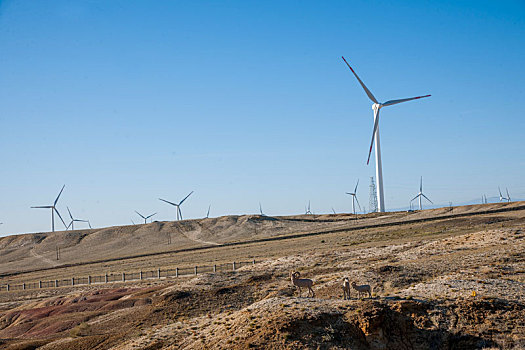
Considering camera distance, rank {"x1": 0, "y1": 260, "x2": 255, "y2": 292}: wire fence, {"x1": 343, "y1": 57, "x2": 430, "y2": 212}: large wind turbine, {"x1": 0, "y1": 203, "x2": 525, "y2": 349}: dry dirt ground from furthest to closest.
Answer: {"x1": 343, "y1": 57, "x2": 430, "y2": 212}: large wind turbine, {"x1": 0, "y1": 260, "x2": 255, "y2": 292}: wire fence, {"x1": 0, "y1": 203, "x2": 525, "y2": 349}: dry dirt ground

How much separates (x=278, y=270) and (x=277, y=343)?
27295 mm

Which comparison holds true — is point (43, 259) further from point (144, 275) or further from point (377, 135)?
point (377, 135)

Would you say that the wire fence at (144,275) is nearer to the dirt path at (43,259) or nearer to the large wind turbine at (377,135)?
the dirt path at (43,259)

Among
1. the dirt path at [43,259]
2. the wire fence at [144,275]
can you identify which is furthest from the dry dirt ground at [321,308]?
the dirt path at [43,259]

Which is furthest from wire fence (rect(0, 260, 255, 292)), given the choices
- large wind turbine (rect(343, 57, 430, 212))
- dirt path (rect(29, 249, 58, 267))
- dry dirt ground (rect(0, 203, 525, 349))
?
large wind turbine (rect(343, 57, 430, 212))

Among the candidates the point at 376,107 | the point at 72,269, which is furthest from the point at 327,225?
the point at 72,269

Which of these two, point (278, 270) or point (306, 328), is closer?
point (306, 328)

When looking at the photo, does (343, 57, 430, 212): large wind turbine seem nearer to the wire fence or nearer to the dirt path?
the wire fence

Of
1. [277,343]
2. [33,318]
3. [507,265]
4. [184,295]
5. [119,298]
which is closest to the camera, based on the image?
[277,343]

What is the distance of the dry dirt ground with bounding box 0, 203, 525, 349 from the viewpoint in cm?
2153

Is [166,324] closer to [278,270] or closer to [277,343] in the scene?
[277,343]

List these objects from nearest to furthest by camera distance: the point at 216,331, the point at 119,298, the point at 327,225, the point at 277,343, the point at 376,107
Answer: the point at 277,343 → the point at 216,331 → the point at 119,298 → the point at 376,107 → the point at 327,225

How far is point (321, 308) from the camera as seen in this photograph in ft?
73.7

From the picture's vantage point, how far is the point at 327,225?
121 metres
